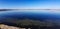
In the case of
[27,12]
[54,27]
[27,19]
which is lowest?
[54,27]

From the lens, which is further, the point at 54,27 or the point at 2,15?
the point at 2,15

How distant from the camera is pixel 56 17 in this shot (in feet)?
4.38

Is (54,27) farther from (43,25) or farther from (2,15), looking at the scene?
(2,15)

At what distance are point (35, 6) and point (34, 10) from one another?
7cm

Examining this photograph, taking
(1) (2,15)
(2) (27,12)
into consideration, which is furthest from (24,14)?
(1) (2,15)

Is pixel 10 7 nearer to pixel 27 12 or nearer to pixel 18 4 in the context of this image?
pixel 18 4

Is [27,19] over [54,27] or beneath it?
over

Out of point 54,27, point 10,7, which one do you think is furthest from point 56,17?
point 10,7

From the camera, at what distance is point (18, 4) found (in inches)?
56.9

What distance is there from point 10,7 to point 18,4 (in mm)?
151

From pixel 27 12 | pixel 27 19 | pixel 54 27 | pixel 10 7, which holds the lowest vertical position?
pixel 54 27

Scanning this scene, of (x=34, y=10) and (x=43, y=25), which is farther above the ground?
(x=34, y=10)

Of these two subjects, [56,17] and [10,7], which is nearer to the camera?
[56,17]

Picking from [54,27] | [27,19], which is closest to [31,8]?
[27,19]
